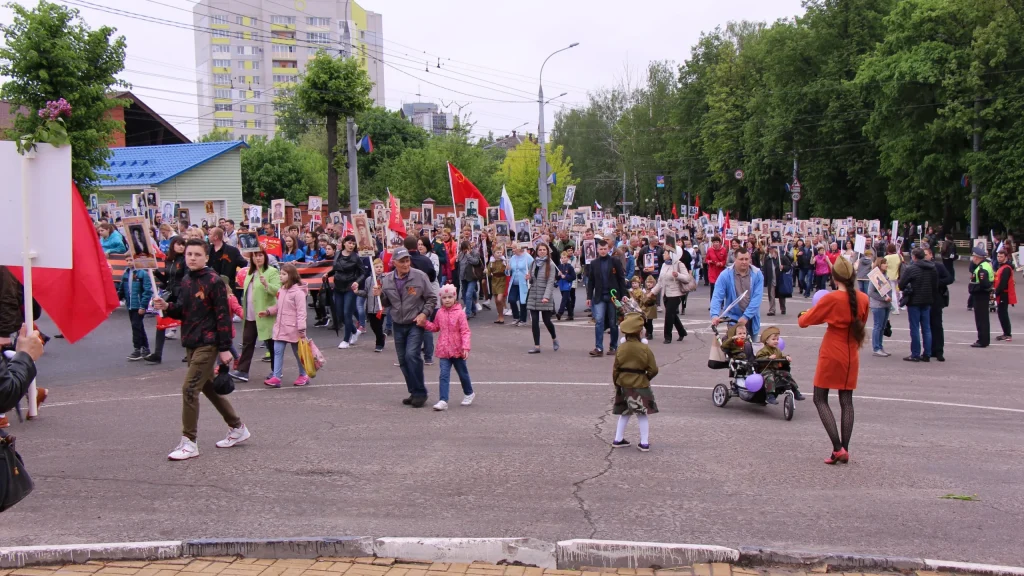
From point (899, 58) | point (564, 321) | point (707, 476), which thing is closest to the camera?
point (707, 476)

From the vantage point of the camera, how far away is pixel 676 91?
82125 millimetres

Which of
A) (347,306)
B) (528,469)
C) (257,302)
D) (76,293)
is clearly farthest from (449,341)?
(347,306)

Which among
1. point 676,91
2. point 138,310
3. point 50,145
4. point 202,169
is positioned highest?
point 676,91

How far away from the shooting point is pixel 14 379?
14.0 feet

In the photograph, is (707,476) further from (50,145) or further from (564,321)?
(564,321)

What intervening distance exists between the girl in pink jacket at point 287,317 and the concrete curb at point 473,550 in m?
6.11

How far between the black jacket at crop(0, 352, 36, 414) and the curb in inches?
59.9

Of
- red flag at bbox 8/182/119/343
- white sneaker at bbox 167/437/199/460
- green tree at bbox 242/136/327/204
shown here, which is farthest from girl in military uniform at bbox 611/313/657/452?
green tree at bbox 242/136/327/204

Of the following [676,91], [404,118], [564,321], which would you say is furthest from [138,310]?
[676,91]

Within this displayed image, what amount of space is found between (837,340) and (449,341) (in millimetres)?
4218

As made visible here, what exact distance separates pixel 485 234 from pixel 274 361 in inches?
439

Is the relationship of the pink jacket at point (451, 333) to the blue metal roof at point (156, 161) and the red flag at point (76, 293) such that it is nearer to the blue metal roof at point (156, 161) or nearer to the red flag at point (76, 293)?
the red flag at point (76, 293)

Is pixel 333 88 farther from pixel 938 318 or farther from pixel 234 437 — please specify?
pixel 234 437

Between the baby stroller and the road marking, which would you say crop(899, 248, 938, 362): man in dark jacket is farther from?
the baby stroller
